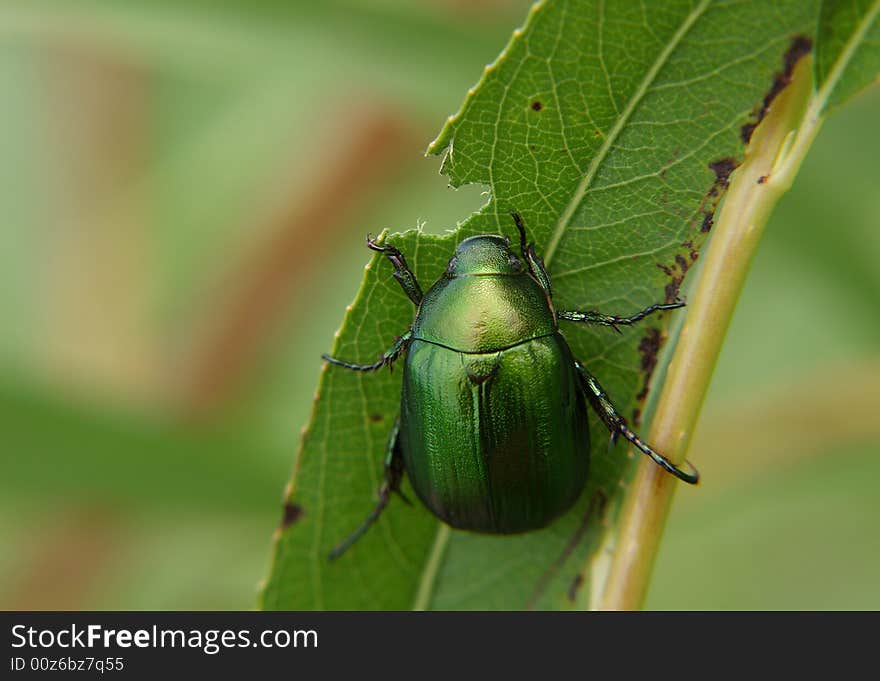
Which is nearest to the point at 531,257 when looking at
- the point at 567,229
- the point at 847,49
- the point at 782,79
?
the point at 567,229

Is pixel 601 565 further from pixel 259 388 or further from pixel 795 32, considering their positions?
pixel 259 388

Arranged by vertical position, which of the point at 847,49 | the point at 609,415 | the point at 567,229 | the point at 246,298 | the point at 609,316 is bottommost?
the point at 609,415

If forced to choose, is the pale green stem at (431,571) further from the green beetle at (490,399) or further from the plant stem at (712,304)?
the plant stem at (712,304)

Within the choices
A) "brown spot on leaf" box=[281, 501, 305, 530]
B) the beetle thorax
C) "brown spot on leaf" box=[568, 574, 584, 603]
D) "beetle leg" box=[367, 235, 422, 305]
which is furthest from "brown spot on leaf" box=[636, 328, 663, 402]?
"brown spot on leaf" box=[281, 501, 305, 530]

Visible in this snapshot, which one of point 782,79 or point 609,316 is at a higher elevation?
point 782,79

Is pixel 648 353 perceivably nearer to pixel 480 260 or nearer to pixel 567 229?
pixel 567 229

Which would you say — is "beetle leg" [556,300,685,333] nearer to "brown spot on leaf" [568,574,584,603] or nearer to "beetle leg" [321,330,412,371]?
"beetle leg" [321,330,412,371]
